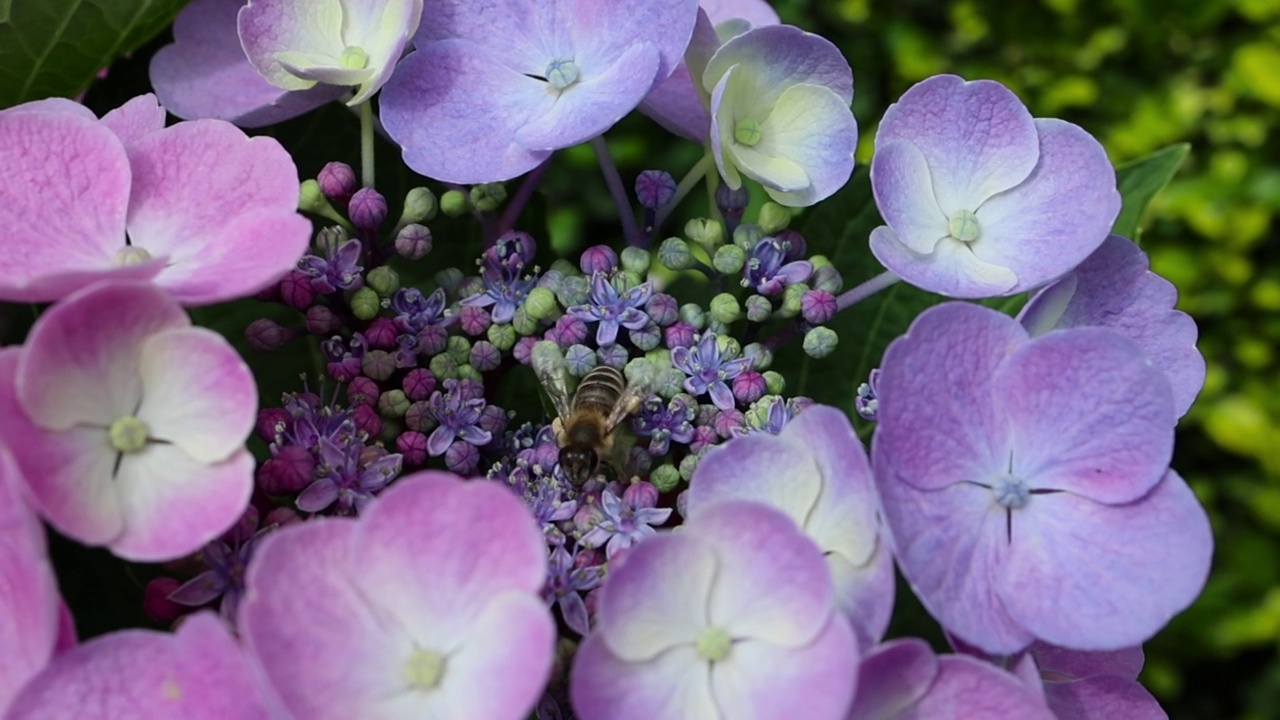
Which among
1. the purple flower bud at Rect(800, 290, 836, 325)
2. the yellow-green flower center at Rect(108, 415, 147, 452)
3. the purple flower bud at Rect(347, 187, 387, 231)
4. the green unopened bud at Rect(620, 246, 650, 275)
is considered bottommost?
the purple flower bud at Rect(800, 290, 836, 325)

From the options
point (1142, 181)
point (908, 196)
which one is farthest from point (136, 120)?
point (1142, 181)

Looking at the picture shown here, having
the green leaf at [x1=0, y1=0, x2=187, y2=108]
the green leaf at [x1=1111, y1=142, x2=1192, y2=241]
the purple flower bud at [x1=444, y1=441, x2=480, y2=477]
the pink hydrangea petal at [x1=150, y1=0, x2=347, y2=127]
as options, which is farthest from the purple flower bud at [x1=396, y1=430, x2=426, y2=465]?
the green leaf at [x1=1111, y1=142, x2=1192, y2=241]

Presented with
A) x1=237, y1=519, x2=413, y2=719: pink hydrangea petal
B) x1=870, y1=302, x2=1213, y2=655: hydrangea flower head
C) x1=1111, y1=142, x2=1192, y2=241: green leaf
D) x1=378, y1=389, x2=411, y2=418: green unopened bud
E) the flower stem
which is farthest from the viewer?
x1=1111, y1=142, x2=1192, y2=241: green leaf

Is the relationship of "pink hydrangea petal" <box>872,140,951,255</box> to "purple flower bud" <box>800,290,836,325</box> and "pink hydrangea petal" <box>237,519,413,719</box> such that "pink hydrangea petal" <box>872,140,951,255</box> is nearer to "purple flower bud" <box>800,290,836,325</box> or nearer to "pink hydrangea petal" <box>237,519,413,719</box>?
"purple flower bud" <box>800,290,836,325</box>

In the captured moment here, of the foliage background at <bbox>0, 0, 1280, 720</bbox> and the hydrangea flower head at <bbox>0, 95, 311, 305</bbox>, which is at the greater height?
the hydrangea flower head at <bbox>0, 95, 311, 305</bbox>

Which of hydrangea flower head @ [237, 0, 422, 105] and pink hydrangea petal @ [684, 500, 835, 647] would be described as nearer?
pink hydrangea petal @ [684, 500, 835, 647]

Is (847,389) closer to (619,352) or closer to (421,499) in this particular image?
(619,352)
